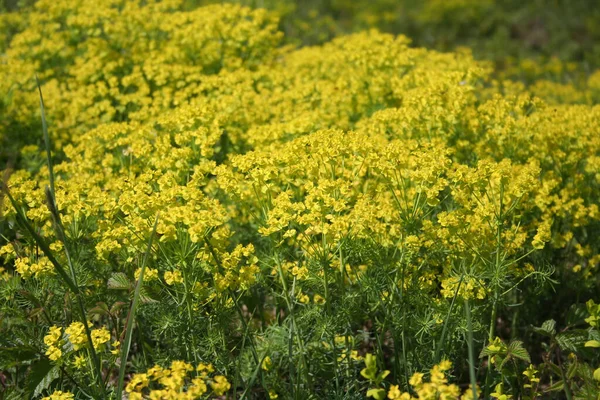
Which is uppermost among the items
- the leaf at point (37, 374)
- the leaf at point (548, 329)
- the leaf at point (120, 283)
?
the leaf at point (120, 283)

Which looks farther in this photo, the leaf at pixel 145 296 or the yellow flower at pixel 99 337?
the leaf at pixel 145 296

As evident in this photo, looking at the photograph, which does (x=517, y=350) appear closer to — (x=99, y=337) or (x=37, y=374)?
(x=99, y=337)

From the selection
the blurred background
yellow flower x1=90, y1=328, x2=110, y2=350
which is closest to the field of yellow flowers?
yellow flower x1=90, y1=328, x2=110, y2=350

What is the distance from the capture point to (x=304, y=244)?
132 inches

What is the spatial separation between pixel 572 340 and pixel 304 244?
4.13ft

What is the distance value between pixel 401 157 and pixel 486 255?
587mm

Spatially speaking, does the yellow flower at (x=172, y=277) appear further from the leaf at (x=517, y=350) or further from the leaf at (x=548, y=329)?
the leaf at (x=548, y=329)

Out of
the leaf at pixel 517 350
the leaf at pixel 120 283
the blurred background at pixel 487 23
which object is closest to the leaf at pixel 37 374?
the leaf at pixel 120 283

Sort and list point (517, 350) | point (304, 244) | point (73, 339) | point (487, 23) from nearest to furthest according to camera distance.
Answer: point (73, 339) → point (517, 350) → point (304, 244) → point (487, 23)

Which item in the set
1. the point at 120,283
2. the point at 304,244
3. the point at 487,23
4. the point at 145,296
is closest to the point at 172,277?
the point at 145,296

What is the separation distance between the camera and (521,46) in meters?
10.5

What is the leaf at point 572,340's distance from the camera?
10.1 ft

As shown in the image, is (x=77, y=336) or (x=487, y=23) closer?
(x=77, y=336)

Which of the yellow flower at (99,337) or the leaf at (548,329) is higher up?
the yellow flower at (99,337)
